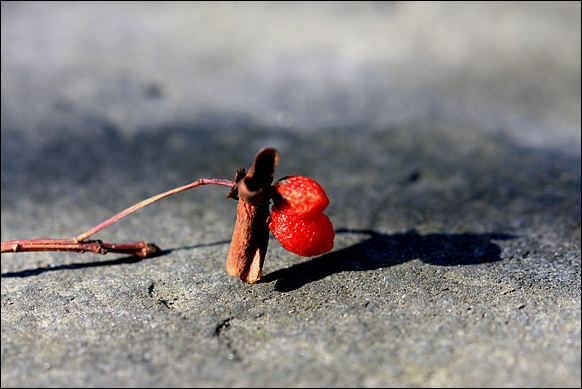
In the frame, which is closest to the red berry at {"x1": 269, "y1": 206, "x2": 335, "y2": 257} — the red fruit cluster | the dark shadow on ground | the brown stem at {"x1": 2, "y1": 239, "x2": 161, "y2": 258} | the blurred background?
the red fruit cluster

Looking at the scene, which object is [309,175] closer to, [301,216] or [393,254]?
[393,254]

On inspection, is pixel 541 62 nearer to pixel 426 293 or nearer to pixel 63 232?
pixel 426 293

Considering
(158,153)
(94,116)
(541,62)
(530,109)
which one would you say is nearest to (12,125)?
(94,116)

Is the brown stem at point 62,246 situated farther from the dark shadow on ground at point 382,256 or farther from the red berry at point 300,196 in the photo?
the red berry at point 300,196

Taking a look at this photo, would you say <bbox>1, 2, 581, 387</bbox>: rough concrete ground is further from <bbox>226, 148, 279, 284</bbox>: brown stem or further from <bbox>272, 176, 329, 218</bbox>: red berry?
<bbox>272, 176, 329, 218</bbox>: red berry

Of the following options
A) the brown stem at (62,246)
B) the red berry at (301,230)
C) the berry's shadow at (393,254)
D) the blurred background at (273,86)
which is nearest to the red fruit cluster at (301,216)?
the red berry at (301,230)

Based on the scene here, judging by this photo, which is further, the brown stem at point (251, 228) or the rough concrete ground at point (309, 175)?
the brown stem at point (251, 228)

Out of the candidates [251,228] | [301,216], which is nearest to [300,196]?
[301,216]
